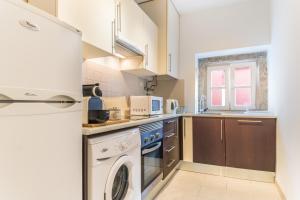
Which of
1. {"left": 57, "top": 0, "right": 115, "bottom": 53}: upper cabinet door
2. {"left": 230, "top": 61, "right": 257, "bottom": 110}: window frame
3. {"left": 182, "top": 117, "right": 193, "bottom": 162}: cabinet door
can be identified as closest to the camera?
{"left": 57, "top": 0, "right": 115, "bottom": 53}: upper cabinet door

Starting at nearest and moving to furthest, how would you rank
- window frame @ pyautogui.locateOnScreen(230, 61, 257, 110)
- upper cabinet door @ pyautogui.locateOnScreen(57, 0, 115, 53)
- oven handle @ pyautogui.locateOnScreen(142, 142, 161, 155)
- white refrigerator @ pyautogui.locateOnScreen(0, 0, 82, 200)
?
white refrigerator @ pyautogui.locateOnScreen(0, 0, 82, 200) → upper cabinet door @ pyautogui.locateOnScreen(57, 0, 115, 53) → oven handle @ pyautogui.locateOnScreen(142, 142, 161, 155) → window frame @ pyautogui.locateOnScreen(230, 61, 257, 110)

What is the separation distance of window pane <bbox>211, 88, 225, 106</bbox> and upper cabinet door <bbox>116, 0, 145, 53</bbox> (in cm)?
175

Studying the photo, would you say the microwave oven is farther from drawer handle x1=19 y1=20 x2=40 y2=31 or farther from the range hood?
drawer handle x1=19 y1=20 x2=40 y2=31

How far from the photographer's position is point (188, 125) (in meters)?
2.82

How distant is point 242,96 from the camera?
3.24m

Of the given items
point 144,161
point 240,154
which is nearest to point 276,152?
point 240,154

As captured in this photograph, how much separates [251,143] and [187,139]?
34.0 inches

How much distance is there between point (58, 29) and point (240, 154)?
8.41ft

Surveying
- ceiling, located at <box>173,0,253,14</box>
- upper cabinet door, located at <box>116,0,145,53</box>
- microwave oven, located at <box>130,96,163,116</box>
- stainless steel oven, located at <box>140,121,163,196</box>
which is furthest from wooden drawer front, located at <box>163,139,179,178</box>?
ceiling, located at <box>173,0,253,14</box>

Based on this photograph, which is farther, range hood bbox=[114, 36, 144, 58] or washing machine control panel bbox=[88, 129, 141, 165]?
range hood bbox=[114, 36, 144, 58]

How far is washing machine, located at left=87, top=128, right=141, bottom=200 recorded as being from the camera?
1084 millimetres

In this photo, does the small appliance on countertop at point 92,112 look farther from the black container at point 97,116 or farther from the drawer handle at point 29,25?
the drawer handle at point 29,25

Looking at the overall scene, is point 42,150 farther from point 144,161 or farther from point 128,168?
point 144,161

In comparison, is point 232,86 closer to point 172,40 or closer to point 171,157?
point 172,40
